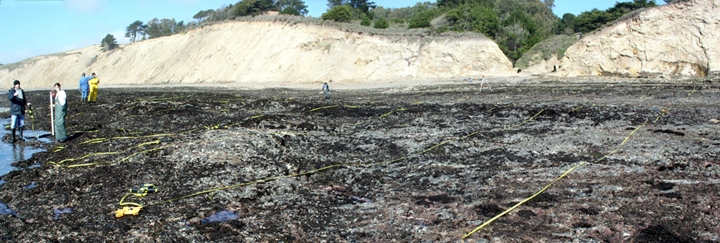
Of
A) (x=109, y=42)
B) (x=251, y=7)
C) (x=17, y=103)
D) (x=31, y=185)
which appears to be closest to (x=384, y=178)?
(x=31, y=185)

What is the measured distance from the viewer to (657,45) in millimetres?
30078

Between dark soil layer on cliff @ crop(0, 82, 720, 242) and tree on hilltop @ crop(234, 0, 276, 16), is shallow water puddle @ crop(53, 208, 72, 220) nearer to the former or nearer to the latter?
dark soil layer on cliff @ crop(0, 82, 720, 242)

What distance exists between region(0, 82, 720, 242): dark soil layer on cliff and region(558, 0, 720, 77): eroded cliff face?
13.9 meters

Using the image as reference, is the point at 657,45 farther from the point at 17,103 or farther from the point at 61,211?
the point at 61,211

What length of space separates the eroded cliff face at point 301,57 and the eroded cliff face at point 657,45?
5.37 metres

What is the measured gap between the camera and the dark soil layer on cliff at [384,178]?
6.68 metres

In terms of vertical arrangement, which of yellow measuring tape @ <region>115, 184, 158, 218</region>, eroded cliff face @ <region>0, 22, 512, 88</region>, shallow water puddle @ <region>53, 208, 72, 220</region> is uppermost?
eroded cliff face @ <region>0, 22, 512, 88</region>

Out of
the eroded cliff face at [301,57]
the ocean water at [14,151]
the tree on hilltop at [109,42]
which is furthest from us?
the tree on hilltop at [109,42]

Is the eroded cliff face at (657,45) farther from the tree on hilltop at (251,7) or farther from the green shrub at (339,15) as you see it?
the tree on hilltop at (251,7)

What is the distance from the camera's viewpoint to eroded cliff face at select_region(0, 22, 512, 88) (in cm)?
3688

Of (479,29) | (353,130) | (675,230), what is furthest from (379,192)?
(479,29)

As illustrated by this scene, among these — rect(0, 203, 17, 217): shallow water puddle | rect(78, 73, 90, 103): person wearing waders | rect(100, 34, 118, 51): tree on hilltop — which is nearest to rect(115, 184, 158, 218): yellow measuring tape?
rect(0, 203, 17, 217): shallow water puddle

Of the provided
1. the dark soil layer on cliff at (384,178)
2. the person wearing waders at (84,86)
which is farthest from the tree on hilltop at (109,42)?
the dark soil layer on cliff at (384,178)

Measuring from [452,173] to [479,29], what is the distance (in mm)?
35389
